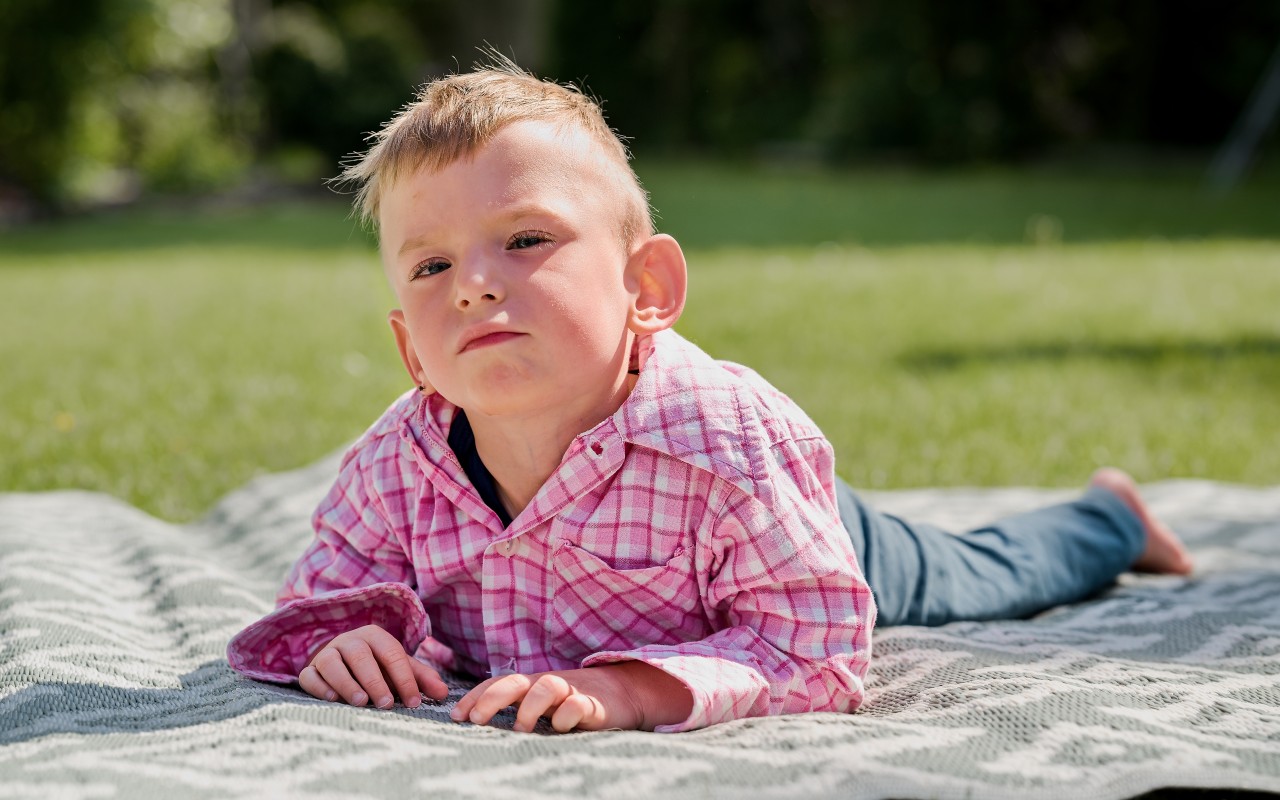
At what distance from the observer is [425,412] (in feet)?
7.59

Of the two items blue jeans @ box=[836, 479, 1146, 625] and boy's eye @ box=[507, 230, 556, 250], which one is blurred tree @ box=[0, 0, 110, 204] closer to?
blue jeans @ box=[836, 479, 1146, 625]

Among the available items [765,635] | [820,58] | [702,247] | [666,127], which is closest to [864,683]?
[765,635]

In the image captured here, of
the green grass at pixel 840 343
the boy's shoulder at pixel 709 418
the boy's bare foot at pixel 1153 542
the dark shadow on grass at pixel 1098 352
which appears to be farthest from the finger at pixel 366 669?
the dark shadow on grass at pixel 1098 352

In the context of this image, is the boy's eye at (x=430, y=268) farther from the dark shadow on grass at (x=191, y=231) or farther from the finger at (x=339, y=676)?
the dark shadow on grass at (x=191, y=231)

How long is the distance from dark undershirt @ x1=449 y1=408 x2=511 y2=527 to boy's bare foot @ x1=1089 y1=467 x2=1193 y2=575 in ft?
5.46

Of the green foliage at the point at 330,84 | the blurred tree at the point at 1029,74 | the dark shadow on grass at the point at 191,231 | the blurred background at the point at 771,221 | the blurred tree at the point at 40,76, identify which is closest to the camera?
the blurred background at the point at 771,221

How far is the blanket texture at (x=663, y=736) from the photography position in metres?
1.73

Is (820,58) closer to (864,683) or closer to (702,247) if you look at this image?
(702,247)

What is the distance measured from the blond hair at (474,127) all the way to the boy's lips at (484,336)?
261mm

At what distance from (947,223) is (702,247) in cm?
244

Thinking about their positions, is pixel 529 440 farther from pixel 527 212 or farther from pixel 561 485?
pixel 527 212

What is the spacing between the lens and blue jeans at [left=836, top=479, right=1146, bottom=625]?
2646 mm

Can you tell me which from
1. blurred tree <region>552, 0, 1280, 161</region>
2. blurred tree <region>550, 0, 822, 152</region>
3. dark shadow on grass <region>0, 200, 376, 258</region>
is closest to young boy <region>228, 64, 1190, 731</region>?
dark shadow on grass <region>0, 200, 376, 258</region>

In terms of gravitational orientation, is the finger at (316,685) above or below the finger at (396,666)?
below
